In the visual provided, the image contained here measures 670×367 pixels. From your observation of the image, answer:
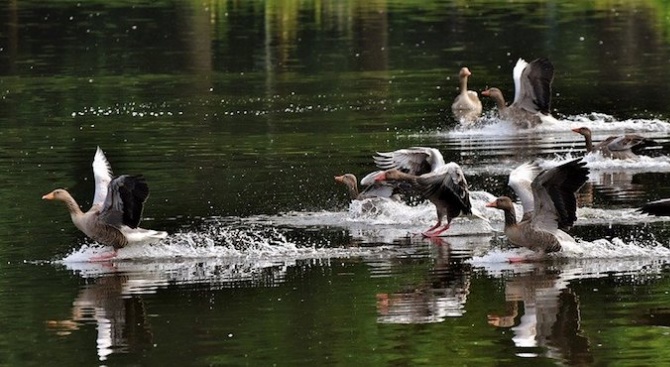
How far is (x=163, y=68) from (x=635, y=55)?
466 inches

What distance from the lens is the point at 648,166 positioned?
25.8 meters

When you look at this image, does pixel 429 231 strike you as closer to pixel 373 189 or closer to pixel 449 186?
pixel 449 186

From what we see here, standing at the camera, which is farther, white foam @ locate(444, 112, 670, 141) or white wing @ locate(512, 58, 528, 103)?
white wing @ locate(512, 58, 528, 103)

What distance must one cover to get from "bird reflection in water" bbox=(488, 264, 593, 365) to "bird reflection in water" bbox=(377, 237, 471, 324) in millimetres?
437

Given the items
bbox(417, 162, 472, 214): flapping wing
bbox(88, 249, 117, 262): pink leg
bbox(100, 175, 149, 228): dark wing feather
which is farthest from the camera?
bbox(417, 162, 472, 214): flapping wing

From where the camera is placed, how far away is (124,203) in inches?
743

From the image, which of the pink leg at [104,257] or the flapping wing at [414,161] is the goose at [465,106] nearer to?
the flapping wing at [414,161]

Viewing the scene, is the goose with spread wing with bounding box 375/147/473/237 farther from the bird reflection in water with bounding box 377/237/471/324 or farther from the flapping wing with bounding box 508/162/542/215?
the bird reflection in water with bounding box 377/237/471/324

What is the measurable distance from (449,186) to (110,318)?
5455 millimetres

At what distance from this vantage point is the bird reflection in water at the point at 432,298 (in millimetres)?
15756

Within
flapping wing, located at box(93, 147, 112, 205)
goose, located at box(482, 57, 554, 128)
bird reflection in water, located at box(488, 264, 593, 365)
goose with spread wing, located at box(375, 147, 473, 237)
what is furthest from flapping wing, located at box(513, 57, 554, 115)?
bird reflection in water, located at box(488, 264, 593, 365)

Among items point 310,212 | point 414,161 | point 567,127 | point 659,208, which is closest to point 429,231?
point 414,161

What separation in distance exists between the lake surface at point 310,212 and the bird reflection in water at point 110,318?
0.12ft

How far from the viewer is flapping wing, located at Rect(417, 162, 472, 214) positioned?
791 inches
